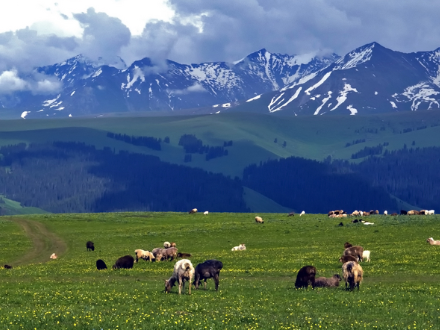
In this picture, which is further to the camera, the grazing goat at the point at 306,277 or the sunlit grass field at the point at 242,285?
the grazing goat at the point at 306,277

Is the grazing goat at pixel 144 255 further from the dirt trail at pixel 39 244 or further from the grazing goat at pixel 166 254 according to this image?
the dirt trail at pixel 39 244

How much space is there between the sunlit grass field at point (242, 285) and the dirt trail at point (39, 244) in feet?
3.65

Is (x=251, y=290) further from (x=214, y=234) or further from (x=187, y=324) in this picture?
(x=214, y=234)

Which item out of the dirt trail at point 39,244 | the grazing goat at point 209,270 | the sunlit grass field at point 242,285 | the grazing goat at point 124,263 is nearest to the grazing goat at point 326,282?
the sunlit grass field at point 242,285

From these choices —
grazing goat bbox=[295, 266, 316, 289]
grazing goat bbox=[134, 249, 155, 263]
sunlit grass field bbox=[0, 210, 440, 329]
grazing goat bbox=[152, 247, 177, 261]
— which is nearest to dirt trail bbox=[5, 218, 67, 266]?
sunlit grass field bbox=[0, 210, 440, 329]

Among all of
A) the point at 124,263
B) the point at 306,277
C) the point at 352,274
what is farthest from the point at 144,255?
the point at 352,274

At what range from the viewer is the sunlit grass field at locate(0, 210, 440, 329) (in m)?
24.9

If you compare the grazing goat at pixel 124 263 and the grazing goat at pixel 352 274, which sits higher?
the grazing goat at pixel 352 274

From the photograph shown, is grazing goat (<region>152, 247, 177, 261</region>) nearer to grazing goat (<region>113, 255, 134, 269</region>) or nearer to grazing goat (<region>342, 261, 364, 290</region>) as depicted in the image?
grazing goat (<region>113, 255, 134, 269</region>)

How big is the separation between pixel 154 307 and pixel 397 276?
1846cm

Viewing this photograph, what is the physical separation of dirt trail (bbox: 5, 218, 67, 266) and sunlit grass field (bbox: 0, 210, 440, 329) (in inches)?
43.9

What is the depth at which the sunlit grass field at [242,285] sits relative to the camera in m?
24.9

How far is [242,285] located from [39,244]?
43.8 meters

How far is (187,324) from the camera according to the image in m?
23.4
